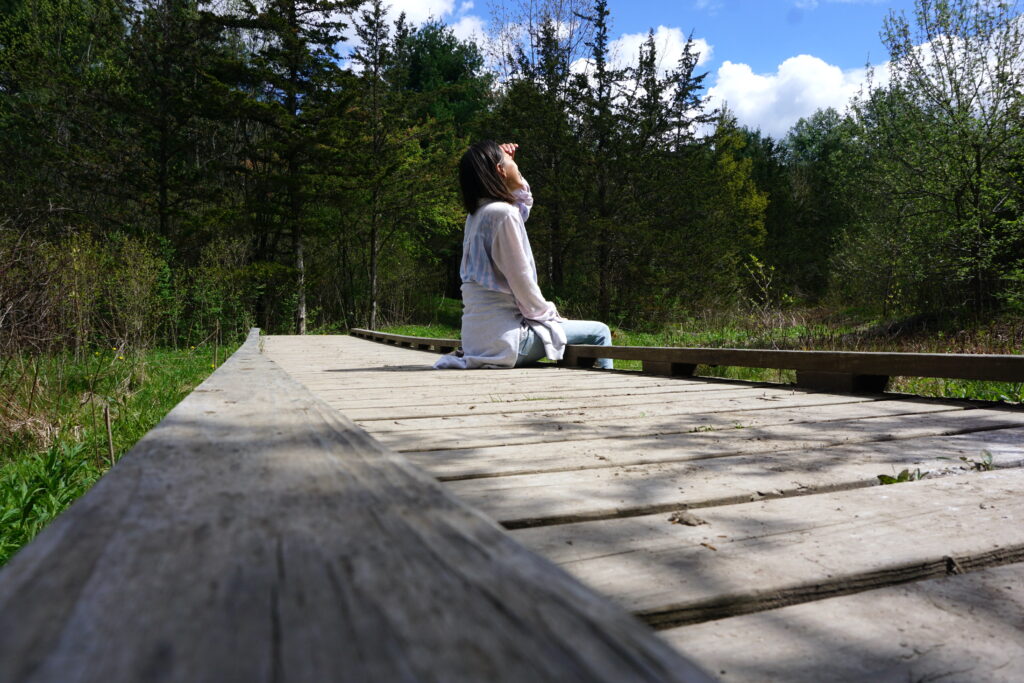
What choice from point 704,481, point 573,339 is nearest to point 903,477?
point 704,481

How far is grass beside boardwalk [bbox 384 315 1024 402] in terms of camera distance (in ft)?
15.6

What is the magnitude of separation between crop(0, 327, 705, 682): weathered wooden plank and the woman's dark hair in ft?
13.8

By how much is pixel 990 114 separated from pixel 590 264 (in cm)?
1121

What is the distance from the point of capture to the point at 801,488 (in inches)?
53.7

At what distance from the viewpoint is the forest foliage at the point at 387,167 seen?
1335cm

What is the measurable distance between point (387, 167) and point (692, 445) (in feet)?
63.7

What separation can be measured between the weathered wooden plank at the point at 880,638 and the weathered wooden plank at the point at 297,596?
0.37 m

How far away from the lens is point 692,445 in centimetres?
187

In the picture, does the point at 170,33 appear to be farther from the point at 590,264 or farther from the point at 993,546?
the point at 993,546

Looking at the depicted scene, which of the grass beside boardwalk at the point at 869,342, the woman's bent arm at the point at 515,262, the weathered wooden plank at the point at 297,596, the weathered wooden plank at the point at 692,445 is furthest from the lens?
the grass beside boardwalk at the point at 869,342

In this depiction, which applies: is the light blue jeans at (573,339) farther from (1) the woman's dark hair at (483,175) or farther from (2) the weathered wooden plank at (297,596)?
(2) the weathered wooden plank at (297,596)

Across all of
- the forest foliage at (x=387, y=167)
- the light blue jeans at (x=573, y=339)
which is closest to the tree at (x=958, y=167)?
the forest foliage at (x=387, y=167)

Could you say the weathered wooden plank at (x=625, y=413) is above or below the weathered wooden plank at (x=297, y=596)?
below

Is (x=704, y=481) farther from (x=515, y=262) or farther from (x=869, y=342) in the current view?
(x=869, y=342)
